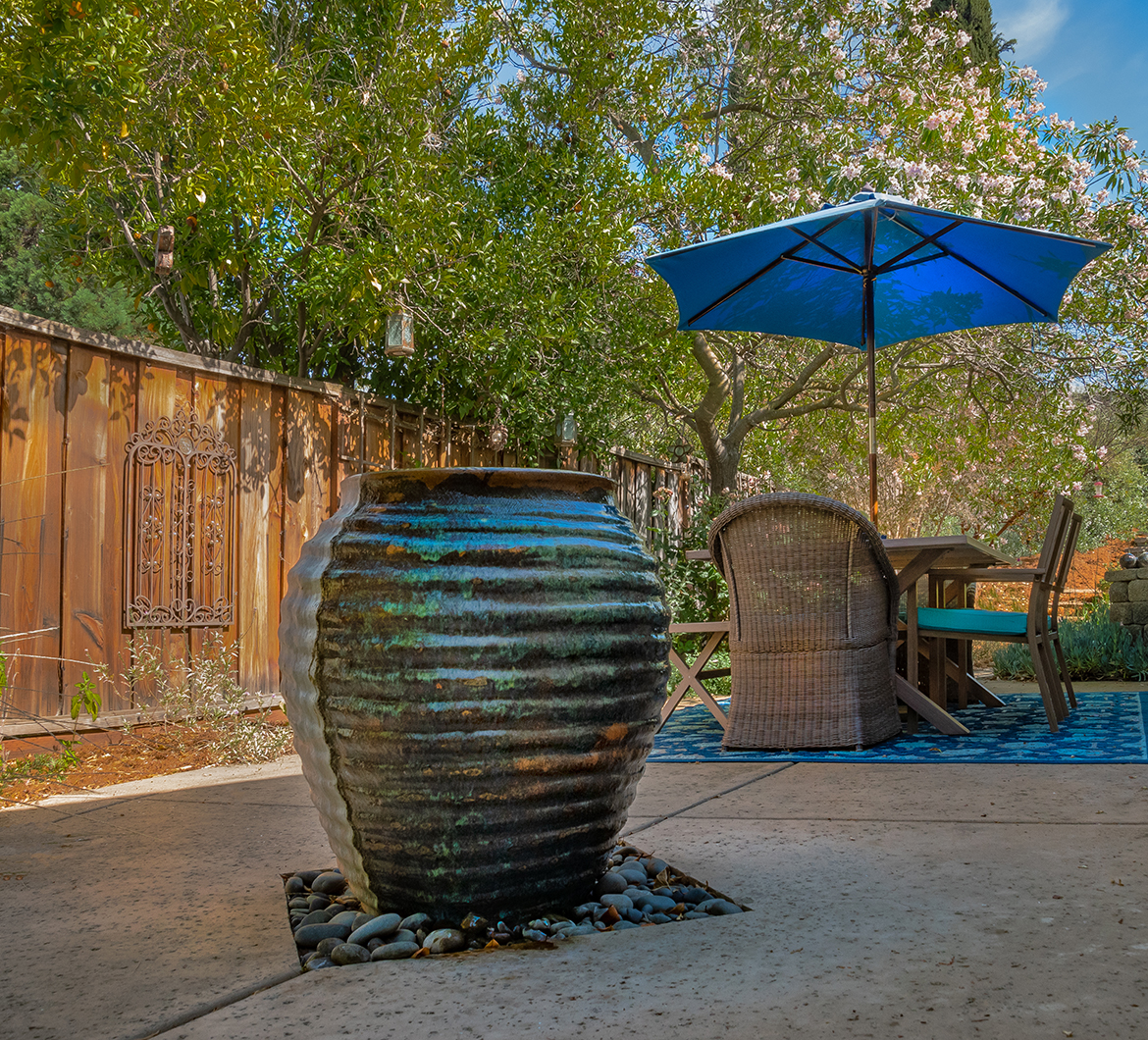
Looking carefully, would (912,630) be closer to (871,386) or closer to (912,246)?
(871,386)

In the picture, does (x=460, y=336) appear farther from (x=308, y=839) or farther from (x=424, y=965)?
(x=424, y=965)

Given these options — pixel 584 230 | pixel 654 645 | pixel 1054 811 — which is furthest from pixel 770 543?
pixel 584 230

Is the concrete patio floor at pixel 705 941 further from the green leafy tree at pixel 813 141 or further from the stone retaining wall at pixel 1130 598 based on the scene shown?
the stone retaining wall at pixel 1130 598

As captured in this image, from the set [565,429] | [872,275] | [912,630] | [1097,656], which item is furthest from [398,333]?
[1097,656]

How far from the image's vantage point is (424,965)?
1599 millimetres

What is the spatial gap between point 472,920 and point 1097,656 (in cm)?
653

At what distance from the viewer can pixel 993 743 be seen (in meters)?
3.97

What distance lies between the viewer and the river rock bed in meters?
1.69

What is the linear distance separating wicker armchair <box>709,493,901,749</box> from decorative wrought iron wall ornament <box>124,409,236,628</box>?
2271 mm

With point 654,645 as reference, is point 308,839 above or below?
below

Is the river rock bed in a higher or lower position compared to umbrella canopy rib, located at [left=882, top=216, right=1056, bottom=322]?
lower

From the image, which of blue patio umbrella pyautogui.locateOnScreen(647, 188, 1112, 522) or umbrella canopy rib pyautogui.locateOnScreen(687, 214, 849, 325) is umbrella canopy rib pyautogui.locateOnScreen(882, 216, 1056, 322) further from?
umbrella canopy rib pyautogui.locateOnScreen(687, 214, 849, 325)

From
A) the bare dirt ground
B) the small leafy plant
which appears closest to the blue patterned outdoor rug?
the small leafy plant

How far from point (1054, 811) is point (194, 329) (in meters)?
5.29
